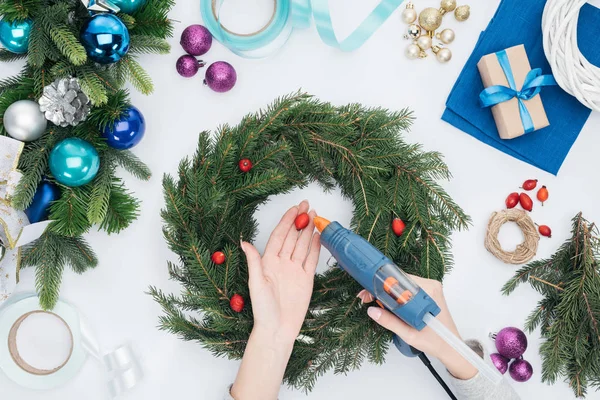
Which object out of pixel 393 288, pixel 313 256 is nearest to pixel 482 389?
pixel 393 288

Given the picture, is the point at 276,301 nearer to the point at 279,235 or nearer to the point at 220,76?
the point at 279,235

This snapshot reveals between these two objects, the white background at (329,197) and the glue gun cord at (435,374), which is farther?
the white background at (329,197)

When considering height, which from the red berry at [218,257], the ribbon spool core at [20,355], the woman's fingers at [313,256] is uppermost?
the woman's fingers at [313,256]

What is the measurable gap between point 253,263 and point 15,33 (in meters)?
0.73

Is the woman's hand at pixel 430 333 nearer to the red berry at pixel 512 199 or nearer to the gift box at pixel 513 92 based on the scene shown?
the red berry at pixel 512 199

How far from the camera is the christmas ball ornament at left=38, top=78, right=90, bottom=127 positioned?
106cm

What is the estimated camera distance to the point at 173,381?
1.37 m

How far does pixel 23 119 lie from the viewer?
1062 mm

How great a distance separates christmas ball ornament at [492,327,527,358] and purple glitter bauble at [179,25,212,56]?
1143 millimetres

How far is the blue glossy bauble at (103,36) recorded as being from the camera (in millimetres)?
1038

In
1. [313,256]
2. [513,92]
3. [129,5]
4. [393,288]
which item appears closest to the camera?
[393,288]

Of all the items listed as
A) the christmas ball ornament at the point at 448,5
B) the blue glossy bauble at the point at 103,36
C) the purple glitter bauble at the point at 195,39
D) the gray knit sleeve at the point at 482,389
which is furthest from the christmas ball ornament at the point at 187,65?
the gray knit sleeve at the point at 482,389

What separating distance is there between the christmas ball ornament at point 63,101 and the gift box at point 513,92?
104 centimetres

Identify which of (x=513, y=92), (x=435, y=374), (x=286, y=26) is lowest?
(x=435, y=374)
